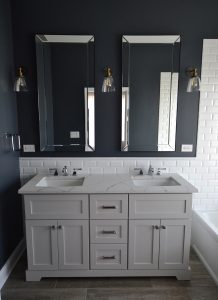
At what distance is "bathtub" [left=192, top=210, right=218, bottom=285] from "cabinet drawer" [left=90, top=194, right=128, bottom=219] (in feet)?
2.83

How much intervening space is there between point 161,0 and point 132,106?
109cm

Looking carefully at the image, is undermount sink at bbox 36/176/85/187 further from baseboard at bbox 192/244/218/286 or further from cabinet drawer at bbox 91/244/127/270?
baseboard at bbox 192/244/218/286

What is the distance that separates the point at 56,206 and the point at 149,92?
1.48m

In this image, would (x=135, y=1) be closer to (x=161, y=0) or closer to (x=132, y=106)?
(x=161, y=0)

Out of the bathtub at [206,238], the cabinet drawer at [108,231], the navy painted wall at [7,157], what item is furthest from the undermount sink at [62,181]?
the bathtub at [206,238]

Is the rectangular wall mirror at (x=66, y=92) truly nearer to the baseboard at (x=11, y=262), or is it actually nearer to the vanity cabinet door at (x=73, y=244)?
the vanity cabinet door at (x=73, y=244)

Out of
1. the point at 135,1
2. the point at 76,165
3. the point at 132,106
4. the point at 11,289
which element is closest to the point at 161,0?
the point at 135,1

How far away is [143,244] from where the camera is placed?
7.12 ft

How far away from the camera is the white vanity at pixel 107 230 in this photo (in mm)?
2096

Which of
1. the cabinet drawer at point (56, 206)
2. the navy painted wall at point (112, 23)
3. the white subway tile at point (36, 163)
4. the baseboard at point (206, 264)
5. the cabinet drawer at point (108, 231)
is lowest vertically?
the baseboard at point (206, 264)

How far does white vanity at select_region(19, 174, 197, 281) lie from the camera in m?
2.10

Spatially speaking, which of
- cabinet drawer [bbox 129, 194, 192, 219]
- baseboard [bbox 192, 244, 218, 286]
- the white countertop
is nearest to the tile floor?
baseboard [bbox 192, 244, 218, 286]

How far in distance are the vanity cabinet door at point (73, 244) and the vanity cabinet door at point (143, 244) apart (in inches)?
16.0

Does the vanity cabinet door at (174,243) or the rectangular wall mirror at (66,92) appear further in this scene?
the rectangular wall mirror at (66,92)
